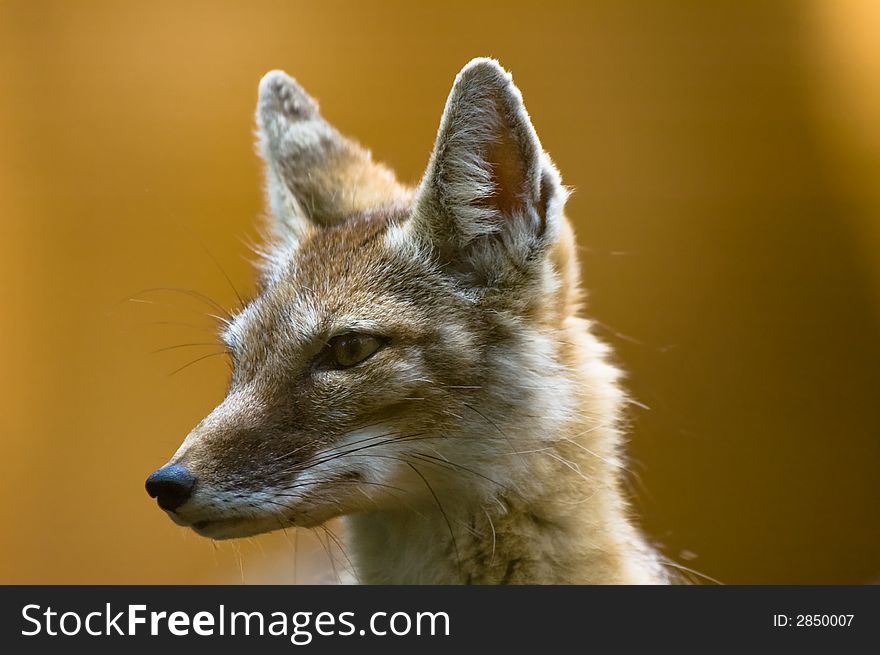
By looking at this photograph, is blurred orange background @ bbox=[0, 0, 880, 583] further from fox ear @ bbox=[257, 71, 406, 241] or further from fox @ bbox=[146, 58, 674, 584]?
fox @ bbox=[146, 58, 674, 584]

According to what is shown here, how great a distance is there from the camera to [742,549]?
4.93m

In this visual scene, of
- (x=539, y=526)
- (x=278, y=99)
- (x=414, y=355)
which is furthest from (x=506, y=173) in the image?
(x=278, y=99)

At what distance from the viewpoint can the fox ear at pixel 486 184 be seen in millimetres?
2234

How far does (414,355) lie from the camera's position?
7.43 feet

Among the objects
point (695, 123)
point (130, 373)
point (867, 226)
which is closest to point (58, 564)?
point (130, 373)

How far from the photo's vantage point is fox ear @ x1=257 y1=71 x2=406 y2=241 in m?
2.98

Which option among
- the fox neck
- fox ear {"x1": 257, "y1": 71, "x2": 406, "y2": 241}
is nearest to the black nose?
the fox neck

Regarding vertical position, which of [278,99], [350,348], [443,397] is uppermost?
[278,99]

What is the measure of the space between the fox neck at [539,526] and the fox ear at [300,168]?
86 cm

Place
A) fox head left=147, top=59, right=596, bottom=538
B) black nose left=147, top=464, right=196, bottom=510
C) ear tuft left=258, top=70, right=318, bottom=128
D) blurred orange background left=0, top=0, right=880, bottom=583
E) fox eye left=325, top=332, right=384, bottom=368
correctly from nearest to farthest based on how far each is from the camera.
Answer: black nose left=147, top=464, right=196, bottom=510
fox head left=147, top=59, right=596, bottom=538
fox eye left=325, top=332, right=384, bottom=368
ear tuft left=258, top=70, right=318, bottom=128
blurred orange background left=0, top=0, right=880, bottom=583

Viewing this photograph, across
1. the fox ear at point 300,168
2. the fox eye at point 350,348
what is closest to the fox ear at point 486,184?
the fox eye at point 350,348

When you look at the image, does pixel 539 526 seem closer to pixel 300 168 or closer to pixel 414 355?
pixel 414 355

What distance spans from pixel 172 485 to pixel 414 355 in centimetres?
59

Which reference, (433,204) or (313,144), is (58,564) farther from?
(433,204)
